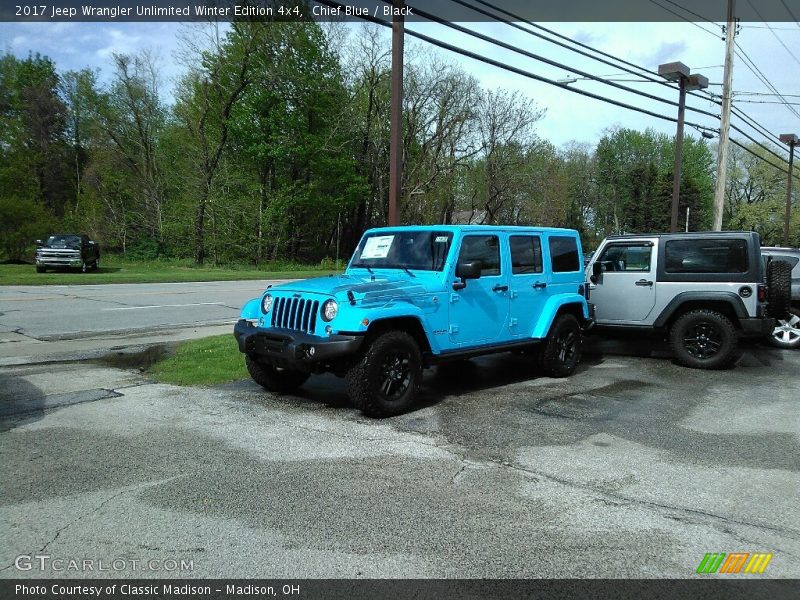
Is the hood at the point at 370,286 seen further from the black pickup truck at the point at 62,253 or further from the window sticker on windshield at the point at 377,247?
the black pickup truck at the point at 62,253

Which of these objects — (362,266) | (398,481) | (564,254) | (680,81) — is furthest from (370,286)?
(680,81)

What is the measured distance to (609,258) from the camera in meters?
10.4

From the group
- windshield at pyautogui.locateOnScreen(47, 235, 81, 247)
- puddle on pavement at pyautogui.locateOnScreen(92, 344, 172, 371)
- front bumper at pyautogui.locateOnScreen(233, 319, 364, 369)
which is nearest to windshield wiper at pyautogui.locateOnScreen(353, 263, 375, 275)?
front bumper at pyautogui.locateOnScreen(233, 319, 364, 369)

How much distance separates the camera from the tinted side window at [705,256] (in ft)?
30.0

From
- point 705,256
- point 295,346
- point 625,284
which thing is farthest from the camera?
point 625,284

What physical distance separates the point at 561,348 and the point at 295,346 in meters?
4.06

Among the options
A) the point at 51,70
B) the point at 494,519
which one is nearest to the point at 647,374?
the point at 494,519

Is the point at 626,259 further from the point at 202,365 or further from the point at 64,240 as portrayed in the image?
the point at 64,240

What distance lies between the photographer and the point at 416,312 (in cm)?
638

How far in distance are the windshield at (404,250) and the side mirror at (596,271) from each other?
4030 millimetres

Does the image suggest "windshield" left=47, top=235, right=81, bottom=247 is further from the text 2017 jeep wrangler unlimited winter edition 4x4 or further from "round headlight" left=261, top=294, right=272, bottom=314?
A: the text 2017 jeep wrangler unlimited winter edition 4x4

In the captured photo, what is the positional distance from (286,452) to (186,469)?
0.81 meters

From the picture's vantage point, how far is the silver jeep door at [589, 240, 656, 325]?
9.84 m

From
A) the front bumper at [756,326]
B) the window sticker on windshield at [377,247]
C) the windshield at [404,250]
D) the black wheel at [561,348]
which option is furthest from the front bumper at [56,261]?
the front bumper at [756,326]
